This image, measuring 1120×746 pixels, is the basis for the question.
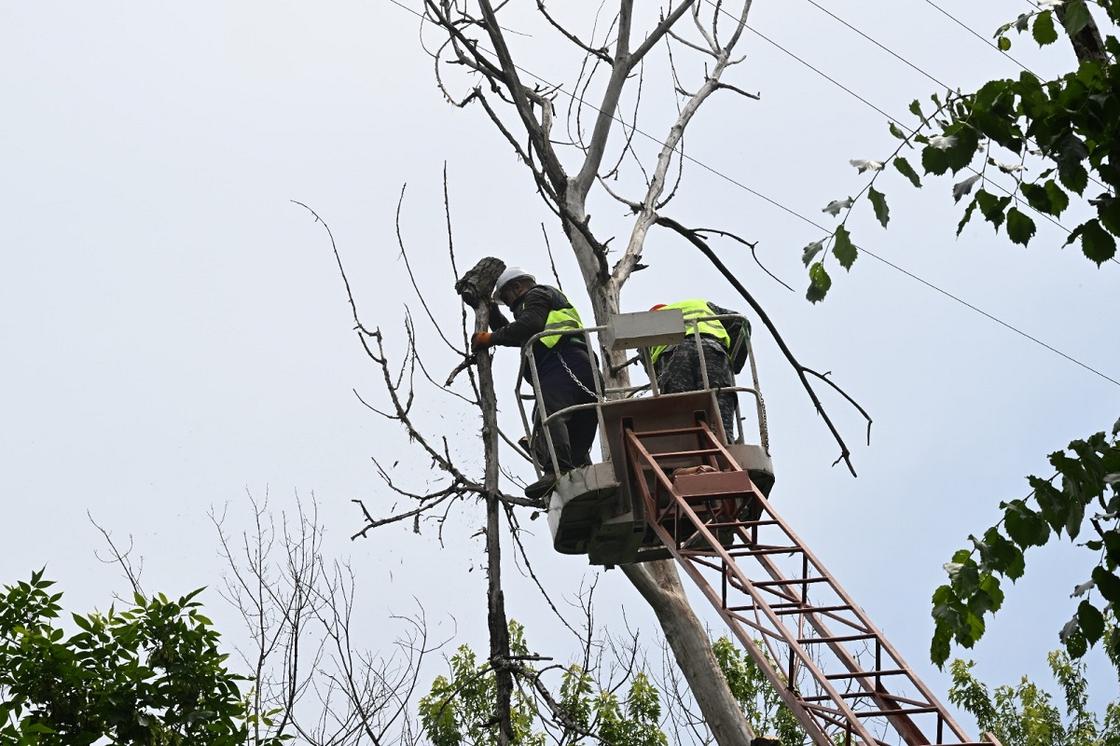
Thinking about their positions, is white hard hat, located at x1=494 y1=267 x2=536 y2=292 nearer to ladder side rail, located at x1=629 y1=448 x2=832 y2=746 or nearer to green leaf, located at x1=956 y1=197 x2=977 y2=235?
ladder side rail, located at x1=629 y1=448 x2=832 y2=746

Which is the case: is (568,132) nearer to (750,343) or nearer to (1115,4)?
(750,343)

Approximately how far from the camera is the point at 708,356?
829cm

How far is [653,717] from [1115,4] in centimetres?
1214

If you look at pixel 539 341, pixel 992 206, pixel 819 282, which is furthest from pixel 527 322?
pixel 992 206

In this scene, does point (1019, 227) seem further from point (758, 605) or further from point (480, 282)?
point (480, 282)

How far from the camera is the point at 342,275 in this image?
9.25 m

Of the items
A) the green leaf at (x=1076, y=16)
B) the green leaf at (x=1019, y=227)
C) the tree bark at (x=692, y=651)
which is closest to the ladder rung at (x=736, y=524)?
the tree bark at (x=692, y=651)

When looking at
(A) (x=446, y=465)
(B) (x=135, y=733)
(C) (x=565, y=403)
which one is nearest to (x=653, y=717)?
(A) (x=446, y=465)

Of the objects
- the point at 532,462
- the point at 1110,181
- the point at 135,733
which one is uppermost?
the point at 532,462

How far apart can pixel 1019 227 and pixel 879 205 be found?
1.10ft

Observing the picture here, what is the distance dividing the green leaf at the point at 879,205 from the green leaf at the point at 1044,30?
51 centimetres

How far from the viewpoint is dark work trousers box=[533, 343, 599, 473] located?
8.31 meters

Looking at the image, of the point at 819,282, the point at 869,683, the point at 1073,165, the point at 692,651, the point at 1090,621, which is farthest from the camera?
the point at 692,651

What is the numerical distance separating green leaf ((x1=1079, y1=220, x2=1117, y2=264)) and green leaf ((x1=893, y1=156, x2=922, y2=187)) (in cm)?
40
